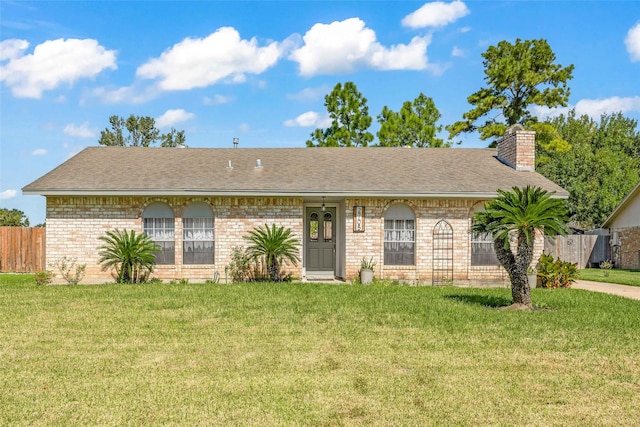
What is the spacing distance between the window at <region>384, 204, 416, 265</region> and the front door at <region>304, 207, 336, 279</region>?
199 centimetres

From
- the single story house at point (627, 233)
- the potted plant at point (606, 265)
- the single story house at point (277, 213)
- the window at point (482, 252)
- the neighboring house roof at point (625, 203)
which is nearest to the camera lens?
the single story house at point (277, 213)

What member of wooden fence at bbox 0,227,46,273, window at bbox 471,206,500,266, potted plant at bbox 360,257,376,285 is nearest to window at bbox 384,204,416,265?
potted plant at bbox 360,257,376,285

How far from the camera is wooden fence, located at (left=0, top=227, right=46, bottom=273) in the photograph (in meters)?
21.3

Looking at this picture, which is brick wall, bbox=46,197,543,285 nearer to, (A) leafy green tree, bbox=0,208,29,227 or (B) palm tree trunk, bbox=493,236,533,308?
(B) palm tree trunk, bbox=493,236,533,308

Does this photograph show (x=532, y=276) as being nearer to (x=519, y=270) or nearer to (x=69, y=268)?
(x=519, y=270)

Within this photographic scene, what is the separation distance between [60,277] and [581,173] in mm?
35361

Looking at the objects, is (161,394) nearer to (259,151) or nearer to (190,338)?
(190,338)

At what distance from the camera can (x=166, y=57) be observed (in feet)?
69.5

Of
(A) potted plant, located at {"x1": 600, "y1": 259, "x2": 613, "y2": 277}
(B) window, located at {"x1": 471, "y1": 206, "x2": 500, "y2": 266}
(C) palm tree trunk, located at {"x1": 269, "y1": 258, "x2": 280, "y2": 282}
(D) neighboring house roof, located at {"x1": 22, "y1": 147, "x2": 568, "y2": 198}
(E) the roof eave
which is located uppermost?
(D) neighboring house roof, located at {"x1": 22, "y1": 147, "x2": 568, "y2": 198}

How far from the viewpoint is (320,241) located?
17562 mm

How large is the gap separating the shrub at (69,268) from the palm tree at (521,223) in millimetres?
11360

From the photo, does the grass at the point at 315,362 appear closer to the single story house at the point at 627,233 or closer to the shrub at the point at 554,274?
the shrub at the point at 554,274

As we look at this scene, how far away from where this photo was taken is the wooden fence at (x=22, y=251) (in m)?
21.3

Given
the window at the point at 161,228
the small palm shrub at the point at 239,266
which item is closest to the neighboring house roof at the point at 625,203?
the small palm shrub at the point at 239,266
